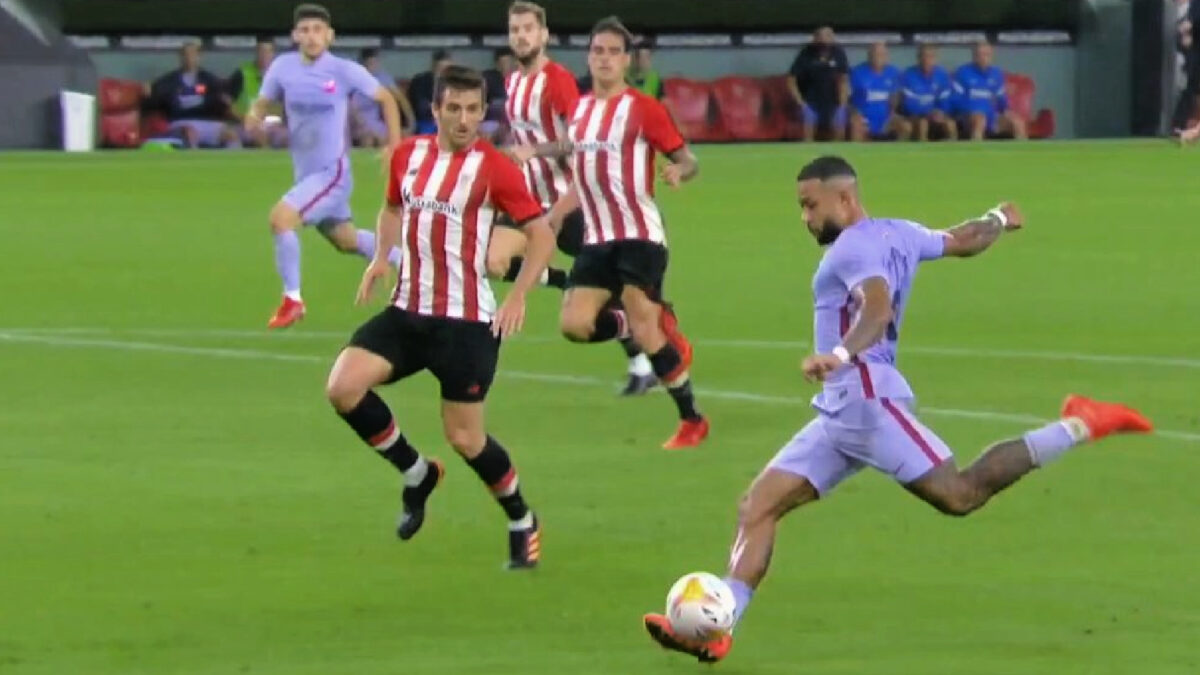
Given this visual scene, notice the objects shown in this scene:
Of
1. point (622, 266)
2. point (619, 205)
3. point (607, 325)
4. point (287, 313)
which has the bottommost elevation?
point (287, 313)

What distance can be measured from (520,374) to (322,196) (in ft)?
10.4

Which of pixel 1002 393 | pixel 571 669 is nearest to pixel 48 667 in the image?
pixel 571 669

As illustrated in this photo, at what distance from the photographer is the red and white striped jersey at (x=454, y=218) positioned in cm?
1056

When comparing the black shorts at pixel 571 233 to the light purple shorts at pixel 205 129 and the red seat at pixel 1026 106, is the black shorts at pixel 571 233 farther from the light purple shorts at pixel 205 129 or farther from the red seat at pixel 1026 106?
the red seat at pixel 1026 106

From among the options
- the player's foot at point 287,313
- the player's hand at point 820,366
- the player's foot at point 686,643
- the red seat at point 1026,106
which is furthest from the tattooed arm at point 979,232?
the red seat at point 1026,106

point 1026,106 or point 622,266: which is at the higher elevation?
point 1026,106

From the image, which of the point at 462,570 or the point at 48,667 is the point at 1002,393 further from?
the point at 48,667

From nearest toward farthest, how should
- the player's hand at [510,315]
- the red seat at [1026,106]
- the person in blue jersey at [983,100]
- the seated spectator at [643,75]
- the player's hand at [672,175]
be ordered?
the player's hand at [510,315], the player's hand at [672,175], the seated spectator at [643,75], the person in blue jersey at [983,100], the red seat at [1026,106]

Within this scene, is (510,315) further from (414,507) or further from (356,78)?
(356,78)

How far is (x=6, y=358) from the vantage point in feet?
57.6

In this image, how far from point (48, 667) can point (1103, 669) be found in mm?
3364

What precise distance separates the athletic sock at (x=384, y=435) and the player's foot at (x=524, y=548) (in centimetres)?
58

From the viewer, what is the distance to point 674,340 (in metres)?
14.4

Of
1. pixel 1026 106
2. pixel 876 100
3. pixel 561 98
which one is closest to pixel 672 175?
pixel 561 98
